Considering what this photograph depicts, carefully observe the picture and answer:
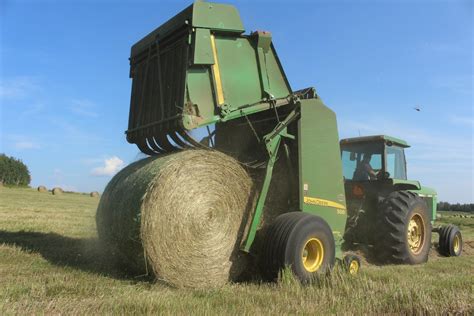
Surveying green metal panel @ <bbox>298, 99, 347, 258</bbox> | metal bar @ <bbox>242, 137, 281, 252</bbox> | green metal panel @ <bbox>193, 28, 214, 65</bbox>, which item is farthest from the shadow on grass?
green metal panel @ <bbox>193, 28, 214, 65</bbox>

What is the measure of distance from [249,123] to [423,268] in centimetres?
352

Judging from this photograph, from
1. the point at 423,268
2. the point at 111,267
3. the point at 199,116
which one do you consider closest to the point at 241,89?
the point at 199,116

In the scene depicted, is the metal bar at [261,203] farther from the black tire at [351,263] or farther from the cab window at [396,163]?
the cab window at [396,163]

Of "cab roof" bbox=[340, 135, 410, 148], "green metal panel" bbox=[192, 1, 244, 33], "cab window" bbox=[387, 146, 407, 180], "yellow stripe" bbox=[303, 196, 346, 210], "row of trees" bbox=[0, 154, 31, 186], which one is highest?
"row of trees" bbox=[0, 154, 31, 186]

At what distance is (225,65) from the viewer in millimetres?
6051

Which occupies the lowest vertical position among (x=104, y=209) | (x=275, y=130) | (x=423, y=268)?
(x=423, y=268)

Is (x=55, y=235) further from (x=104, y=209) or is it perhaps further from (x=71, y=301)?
(x=71, y=301)

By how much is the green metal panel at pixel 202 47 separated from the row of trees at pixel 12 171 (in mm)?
76739

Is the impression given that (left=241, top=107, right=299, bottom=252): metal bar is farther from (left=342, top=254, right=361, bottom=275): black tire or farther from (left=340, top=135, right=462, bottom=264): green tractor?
(left=340, top=135, right=462, bottom=264): green tractor

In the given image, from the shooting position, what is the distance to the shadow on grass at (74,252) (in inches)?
229

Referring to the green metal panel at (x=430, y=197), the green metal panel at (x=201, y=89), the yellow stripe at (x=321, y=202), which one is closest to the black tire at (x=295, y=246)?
the yellow stripe at (x=321, y=202)

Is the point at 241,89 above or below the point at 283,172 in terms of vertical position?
above

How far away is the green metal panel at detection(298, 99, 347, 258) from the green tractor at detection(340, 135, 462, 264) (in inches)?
58.1

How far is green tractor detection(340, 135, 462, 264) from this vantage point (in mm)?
7918
